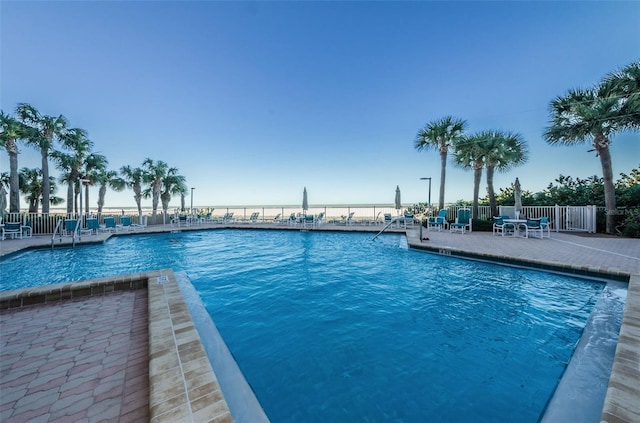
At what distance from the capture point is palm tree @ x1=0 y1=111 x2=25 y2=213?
10078 millimetres

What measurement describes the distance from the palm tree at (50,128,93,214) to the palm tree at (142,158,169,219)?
314 centimetres

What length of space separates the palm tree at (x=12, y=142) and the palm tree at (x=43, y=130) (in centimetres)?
41

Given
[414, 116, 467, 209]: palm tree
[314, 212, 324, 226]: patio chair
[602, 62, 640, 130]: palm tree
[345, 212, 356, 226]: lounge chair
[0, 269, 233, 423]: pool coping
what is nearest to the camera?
[0, 269, 233, 423]: pool coping

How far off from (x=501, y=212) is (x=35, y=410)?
1368 cm

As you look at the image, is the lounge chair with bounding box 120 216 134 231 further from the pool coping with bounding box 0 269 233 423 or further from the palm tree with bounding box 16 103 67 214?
the pool coping with bounding box 0 269 233 423

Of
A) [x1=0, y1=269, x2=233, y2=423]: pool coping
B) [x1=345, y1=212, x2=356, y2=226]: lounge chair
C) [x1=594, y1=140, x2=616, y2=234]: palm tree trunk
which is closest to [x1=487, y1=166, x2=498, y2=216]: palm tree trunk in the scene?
[x1=594, y1=140, x2=616, y2=234]: palm tree trunk

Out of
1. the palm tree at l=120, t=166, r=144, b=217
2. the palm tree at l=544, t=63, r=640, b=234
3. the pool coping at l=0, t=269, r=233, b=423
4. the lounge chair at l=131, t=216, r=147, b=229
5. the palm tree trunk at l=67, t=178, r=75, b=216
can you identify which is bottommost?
the pool coping at l=0, t=269, r=233, b=423

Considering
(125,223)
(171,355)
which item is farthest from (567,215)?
(125,223)

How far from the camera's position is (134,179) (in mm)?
16000

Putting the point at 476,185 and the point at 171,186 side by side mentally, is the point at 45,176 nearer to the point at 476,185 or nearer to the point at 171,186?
the point at 171,186

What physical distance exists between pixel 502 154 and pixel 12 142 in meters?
22.2

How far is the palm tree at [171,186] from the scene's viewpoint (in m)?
16.9

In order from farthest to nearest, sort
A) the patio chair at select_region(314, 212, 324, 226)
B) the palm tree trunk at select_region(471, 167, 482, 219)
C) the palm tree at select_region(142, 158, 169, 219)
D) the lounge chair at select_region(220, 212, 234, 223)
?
the palm tree at select_region(142, 158, 169, 219) < the lounge chair at select_region(220, 212, 234, 223) < the patio chair at select_region(314, 212, 324, 226) < the palm tree trunk at select_region(471, 167, 482, 219)

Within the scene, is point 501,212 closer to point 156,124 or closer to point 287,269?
point 287,269
